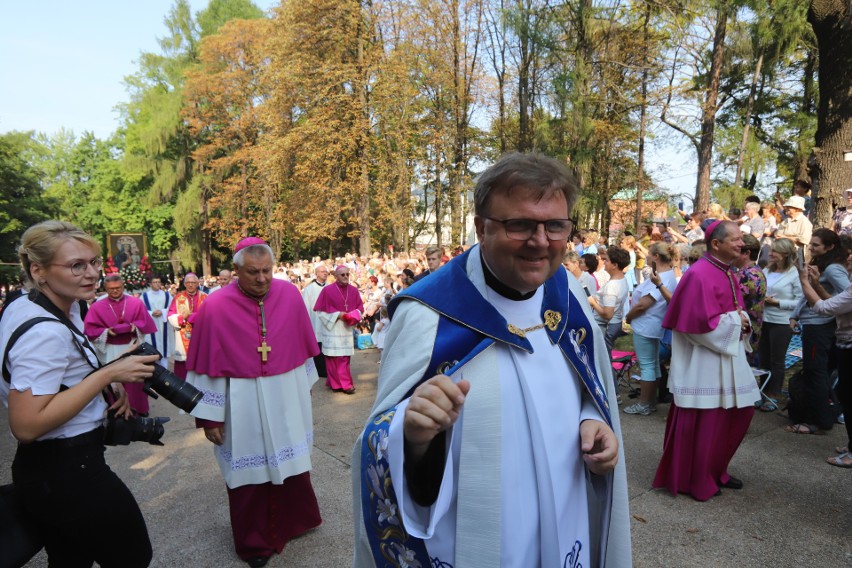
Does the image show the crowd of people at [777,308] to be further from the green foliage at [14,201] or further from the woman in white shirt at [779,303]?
the green foliage at [14,201]

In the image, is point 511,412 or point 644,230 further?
point 644,230

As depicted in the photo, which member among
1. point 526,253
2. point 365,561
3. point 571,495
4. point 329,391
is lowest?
point 329,391

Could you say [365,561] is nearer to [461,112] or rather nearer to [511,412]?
[511,412]

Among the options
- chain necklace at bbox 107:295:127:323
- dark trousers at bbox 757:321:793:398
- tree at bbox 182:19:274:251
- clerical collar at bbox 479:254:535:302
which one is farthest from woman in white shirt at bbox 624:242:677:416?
tree at bbox 182:19:274:251

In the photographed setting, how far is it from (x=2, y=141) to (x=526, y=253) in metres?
42.5

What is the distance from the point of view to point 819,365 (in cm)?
558

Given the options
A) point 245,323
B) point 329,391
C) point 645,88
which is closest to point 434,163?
point 645,88

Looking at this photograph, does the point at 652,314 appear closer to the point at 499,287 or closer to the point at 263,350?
the point at 263,350

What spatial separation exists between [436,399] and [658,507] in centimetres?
387

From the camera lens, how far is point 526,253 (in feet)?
5.48

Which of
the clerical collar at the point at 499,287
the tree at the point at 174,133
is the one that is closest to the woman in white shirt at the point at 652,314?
the clerical collar at the point at 499,287

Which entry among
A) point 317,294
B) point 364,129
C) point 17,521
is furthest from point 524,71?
point 17,521

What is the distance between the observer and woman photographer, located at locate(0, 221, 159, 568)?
212 centimetres

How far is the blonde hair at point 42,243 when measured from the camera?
232cm
